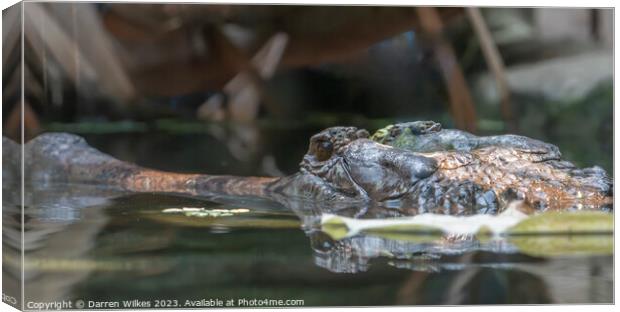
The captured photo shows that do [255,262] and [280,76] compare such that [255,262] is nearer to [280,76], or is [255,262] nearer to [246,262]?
[246,262]

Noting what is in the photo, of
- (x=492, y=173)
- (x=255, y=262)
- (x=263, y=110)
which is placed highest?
(x=263, y=110)

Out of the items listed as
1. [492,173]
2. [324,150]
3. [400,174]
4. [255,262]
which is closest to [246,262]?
[255,262]

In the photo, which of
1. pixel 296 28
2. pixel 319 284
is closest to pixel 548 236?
pixel 319 284

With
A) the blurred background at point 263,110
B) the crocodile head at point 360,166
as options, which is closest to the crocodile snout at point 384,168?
the crocodile head at point 360,166

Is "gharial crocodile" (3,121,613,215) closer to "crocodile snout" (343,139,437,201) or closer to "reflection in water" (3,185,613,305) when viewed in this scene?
"crocodile snout" (343,139,437,201)

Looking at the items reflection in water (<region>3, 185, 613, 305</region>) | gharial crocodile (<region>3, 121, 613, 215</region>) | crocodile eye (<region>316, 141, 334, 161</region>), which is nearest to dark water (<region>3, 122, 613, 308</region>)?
reflection in water (<region>3, 185, 613, 305</region>)

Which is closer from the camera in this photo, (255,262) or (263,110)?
(255,262)

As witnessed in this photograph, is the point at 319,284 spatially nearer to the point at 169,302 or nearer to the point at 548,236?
the point at 169,302
